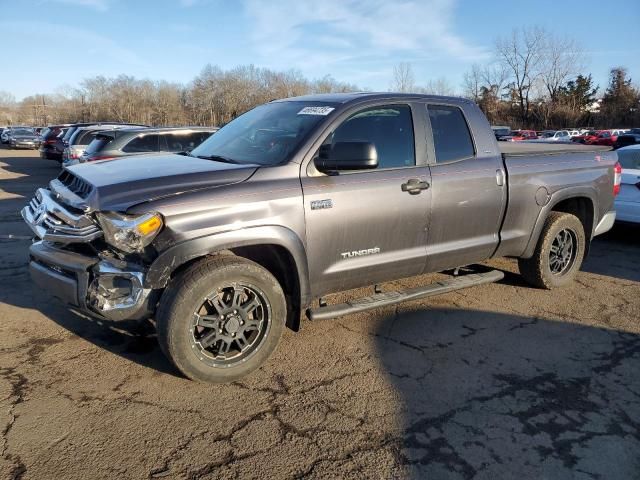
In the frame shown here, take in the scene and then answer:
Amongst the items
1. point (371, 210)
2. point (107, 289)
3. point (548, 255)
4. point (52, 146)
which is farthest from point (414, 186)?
point (52, 146)

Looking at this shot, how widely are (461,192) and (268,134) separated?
5.58 feet

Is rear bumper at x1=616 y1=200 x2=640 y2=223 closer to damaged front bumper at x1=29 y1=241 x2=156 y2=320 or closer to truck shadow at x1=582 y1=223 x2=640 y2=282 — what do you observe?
truck shadow at x1=582 y1=223 x2=640 y2=282

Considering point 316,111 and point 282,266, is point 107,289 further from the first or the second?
point 316,111

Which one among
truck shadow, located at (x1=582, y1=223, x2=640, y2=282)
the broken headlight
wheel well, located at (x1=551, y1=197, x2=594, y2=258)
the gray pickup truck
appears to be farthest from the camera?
truck shadow, located at (x1=582, y1=223, x2=640, y2=282)

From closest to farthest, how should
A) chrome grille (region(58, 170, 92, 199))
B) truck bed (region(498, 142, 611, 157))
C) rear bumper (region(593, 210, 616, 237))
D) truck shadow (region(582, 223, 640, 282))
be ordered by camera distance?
chrome grille (region(58, 170, 92, 199))
truck bed (region(498, 142, 611, 157))
rear bumper (region(593, 210, 616, 237))
truck shadow (region(582, 223, 640, 282))

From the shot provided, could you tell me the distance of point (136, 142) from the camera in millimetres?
10336

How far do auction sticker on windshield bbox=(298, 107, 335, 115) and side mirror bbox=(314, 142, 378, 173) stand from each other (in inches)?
16.3

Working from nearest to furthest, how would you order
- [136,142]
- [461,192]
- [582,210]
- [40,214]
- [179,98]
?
[40,214] → [461,192] → [582,210] → [136,142] → [179,98]

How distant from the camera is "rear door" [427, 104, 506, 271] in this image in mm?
4219

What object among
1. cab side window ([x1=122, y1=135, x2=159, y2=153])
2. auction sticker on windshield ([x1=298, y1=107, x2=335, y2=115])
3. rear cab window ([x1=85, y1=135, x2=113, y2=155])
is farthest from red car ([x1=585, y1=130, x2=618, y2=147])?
auction sticker on windshield ([x1=298, y1=107, x2=335, y2=115])

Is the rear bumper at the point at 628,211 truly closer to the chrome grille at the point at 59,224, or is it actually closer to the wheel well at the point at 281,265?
the wheel well at the point at 281,265

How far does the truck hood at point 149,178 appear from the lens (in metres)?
3.11

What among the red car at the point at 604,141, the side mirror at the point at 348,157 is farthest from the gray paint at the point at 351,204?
the red car at the point at 604,141

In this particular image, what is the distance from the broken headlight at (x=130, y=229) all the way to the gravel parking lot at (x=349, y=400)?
606mm
